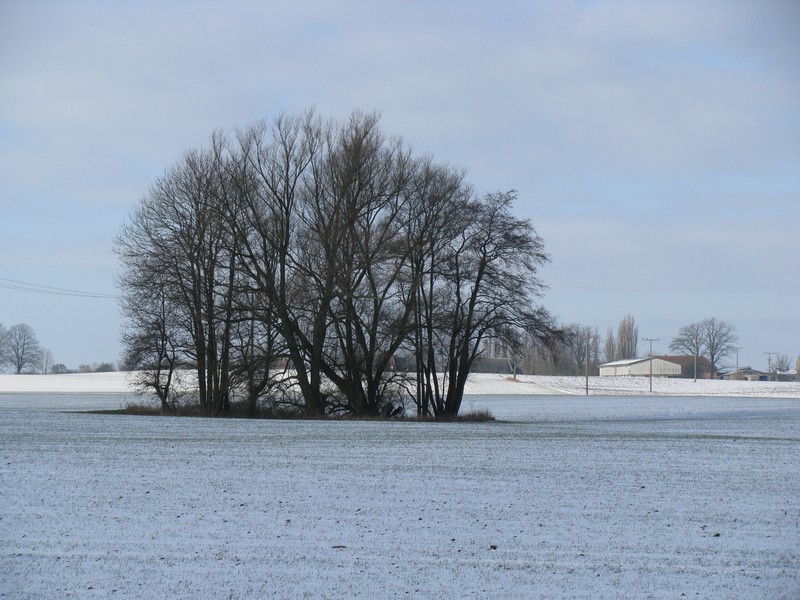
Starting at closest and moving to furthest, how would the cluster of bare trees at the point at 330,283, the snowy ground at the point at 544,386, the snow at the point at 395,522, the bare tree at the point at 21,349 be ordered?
the snow at the point at 395,522 < the cluster of bare trees at the point at 330,283 < the snowy ground at the point at 544,386 < the bare tree at the point at 21,349

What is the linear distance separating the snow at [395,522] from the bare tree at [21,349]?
517 ft

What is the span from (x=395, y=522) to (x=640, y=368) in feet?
552

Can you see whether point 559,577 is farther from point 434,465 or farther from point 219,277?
point 219,277

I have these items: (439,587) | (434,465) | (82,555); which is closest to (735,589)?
(439,587)

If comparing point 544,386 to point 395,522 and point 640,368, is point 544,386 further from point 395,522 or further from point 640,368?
point 395,522

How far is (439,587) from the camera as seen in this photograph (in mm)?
10062

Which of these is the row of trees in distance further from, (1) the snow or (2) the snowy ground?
(1) the snow

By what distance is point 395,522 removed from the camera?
1337cm

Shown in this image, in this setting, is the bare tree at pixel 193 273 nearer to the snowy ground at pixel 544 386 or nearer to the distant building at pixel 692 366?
the snowy ground at pixel 544 386

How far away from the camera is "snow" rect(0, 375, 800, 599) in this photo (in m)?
10.2

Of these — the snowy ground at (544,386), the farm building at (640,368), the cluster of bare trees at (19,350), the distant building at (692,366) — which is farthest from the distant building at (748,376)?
the cluster of bare trees at (19,350)

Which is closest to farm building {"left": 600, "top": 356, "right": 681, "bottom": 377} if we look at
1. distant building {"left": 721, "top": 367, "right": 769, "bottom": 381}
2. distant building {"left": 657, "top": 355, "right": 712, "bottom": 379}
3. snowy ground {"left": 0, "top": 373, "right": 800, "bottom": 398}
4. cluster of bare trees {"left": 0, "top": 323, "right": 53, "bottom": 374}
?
distant building {"left": 657, "top": 355, "right": 712, "bottom": 379}

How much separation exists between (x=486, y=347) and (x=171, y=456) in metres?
27.2

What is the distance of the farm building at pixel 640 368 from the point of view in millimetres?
174000
